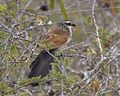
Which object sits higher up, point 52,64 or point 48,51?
point 48,51

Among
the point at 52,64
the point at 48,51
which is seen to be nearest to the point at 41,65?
the point at 52,64

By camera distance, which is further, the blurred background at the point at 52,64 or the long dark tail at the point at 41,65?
the long dark tail at the point at 41,65

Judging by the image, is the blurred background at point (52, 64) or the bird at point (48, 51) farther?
the bird at point (48, 51)

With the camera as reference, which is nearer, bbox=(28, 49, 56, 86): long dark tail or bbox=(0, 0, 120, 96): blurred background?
bbox=(0, 0, 120, 96): blurred background

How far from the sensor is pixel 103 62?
166 inches

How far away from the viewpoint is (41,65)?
4320mm

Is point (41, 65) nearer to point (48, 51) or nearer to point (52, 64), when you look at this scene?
point (52, 64)

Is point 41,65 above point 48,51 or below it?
below

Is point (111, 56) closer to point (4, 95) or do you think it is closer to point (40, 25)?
point (40, 25)

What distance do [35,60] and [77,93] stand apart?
1.65 ft

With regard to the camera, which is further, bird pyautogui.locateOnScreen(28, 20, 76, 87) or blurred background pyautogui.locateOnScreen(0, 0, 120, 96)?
bird pyautogui.locateOnScreen(28, 20, 76, 87)

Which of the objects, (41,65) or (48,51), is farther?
(41,65)

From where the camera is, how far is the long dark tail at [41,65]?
4230mm

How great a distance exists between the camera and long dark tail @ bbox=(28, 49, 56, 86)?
13.9 ft
